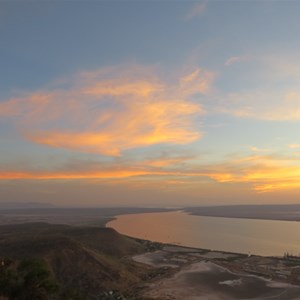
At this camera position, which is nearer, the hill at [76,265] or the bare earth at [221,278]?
the bare earth at [221,278]

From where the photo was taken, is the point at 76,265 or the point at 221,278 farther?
the point at 221,278

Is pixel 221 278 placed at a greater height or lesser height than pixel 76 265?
lesser

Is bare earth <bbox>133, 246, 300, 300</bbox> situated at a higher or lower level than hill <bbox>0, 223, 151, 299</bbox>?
lower

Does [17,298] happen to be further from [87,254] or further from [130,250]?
[130,250]

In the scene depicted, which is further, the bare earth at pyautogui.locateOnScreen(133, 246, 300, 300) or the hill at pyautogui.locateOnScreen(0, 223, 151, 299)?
the hill at pyautogui.locateOnScreen(0, 223, 151, 299)

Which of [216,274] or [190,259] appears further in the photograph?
[190,259]

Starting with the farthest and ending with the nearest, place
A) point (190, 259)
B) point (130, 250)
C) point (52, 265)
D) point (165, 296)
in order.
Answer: point (130, 250) < point (190, 259) < point (52, 265) < point (165, 296)

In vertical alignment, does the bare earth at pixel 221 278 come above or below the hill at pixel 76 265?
below

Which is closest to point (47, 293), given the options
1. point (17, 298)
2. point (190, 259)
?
point (17, 298)
